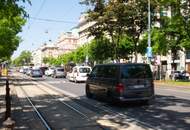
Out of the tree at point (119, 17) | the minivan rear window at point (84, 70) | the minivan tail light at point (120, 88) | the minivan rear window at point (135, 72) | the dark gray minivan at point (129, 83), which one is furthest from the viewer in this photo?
the tree at point (119, 17)

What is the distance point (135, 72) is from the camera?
61.7 feet

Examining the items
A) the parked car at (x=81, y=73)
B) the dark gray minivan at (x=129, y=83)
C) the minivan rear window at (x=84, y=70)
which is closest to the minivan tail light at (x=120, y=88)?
the dark gray minivan at (x=129, y=83)

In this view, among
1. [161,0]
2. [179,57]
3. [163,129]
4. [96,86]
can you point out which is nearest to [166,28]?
[161,0]

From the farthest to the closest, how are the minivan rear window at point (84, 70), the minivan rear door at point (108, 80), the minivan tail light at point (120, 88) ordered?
1. the minivan rear window at point (84, 70)
2. the minivan rear door at point (108, 80)
3. the minivan tail light at point (120, 88)

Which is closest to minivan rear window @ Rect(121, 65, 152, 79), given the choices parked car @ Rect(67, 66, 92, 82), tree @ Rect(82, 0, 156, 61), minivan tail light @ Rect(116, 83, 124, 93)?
minivan tail light @ Rect(116, 83, 124, 93)

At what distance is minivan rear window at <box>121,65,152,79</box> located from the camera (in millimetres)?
18608

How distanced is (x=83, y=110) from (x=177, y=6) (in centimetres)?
2703

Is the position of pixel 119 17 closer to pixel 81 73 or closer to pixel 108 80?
pixel 81 73

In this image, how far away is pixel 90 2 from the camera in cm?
5109

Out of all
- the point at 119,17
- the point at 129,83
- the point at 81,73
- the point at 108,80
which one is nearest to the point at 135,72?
the point at 129,83

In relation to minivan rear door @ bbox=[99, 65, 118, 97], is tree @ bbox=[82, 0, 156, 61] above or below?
above

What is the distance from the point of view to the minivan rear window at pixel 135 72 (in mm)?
18608

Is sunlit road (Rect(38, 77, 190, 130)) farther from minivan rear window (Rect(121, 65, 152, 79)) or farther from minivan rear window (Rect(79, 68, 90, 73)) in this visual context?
minivan rear window (Rect(79, 68, 90, 73))

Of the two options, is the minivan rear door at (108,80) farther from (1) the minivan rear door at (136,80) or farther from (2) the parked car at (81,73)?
(2) the parked car at (81,73)
